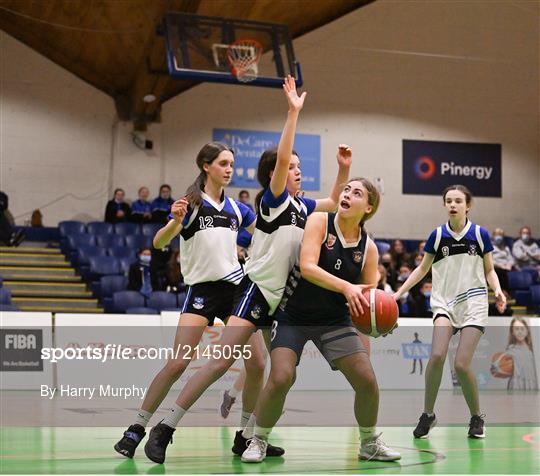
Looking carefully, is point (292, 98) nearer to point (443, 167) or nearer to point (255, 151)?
point (255, 151)

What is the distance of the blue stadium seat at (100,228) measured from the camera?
18203 mm

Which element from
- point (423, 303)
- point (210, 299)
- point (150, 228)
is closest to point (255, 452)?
point (210, 299)

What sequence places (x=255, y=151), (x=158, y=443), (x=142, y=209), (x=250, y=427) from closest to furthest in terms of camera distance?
(x=158, y=443) < (x=250, y=427) < (x=142, y=209) < (x=255, y=151)

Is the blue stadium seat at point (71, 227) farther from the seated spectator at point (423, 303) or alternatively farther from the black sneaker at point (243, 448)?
the black sneaker at point (243, 448)

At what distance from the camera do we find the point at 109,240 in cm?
1788

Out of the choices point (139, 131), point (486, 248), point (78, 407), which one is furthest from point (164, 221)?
point (486, 248)

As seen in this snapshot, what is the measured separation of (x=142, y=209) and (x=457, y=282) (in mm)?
12590

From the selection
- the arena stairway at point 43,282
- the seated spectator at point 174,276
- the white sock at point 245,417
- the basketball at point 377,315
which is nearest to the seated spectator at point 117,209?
the arena stairway at point 43,282

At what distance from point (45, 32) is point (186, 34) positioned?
190 inches

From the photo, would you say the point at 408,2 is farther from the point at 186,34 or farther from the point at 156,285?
the point at 156,285

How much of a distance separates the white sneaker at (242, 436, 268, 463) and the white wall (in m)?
16.1

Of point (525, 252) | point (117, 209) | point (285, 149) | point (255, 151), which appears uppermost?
point (255, 151)

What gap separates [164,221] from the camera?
1872 cm

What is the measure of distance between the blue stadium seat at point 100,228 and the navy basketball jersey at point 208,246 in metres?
12.9
